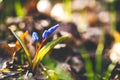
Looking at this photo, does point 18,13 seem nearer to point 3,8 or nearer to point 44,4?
point 3,8

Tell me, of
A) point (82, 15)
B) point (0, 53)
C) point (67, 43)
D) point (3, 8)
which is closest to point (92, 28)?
point (82, 15)

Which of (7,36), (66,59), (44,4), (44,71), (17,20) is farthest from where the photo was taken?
(44,4)

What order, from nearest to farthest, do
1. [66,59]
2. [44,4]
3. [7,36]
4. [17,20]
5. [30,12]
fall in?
1. [66,59]
2. [7,36]
3. [17,20]
4. [30,12]
5. [44,4]


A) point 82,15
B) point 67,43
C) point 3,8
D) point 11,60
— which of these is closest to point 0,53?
point 11,60

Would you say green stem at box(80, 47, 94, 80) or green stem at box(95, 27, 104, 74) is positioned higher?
green stem at box(80, 47, 94, 80)

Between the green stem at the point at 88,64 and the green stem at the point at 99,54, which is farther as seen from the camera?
the green stem at the point at 99,54

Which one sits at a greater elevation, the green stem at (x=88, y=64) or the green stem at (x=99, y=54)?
the green stem at (x=88, y=64)

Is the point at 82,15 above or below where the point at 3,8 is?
below

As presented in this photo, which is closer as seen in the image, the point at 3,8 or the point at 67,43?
the point at 67,43

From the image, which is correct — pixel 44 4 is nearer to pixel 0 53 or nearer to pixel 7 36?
pixel 7 36

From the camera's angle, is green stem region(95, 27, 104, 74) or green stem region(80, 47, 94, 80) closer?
green stem region(80, 47, 94, 80)

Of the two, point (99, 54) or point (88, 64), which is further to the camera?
point (99, 54)
